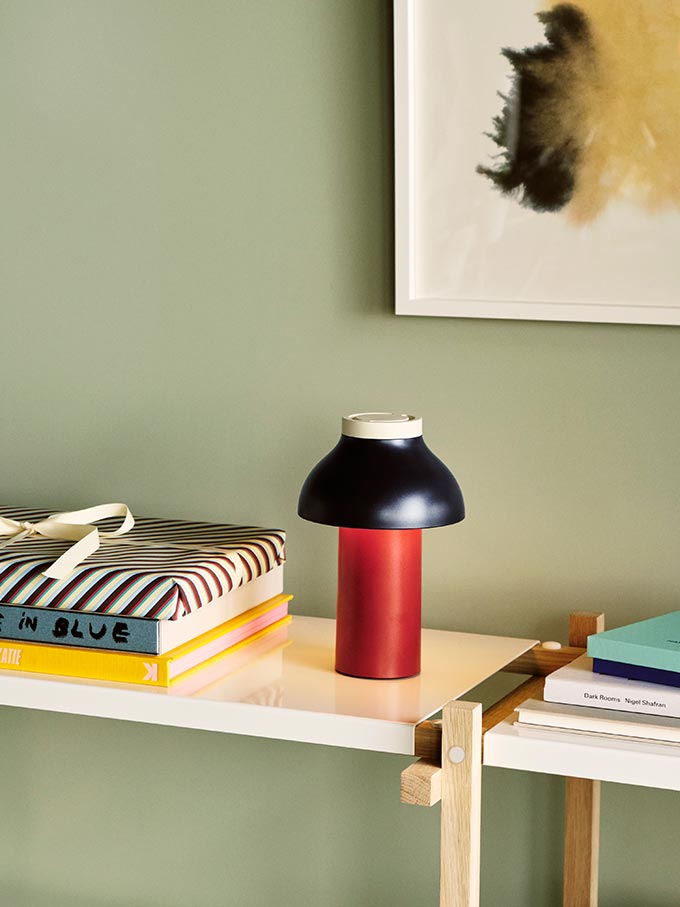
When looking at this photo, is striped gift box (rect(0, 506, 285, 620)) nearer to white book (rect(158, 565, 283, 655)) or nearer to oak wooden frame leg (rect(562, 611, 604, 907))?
white book (rect(158, 565, 283, 655))

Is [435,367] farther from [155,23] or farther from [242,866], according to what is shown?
[242,866]

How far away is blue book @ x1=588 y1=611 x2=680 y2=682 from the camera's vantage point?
986 mm

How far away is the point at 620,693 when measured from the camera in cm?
99

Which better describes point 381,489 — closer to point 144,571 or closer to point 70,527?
point 144,571

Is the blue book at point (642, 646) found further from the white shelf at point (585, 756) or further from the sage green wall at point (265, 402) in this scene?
the sage green wall at point (265, 402)

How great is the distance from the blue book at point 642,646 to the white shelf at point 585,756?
6 cm

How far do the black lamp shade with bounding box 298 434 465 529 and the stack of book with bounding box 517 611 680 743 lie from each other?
0.16 meters

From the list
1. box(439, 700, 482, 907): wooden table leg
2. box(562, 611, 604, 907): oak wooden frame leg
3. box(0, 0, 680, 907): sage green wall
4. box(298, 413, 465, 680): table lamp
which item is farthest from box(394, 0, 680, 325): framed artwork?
box(439, 700, 482, 907): wooden table leg

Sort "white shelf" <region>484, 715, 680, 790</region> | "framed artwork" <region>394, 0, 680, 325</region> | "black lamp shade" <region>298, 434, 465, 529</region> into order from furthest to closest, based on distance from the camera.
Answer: "framed artwork" <region>394, 0, 680, 325</region> → "black lamp shade" <region>298, 434, 465, 529</region> → "white shelf" <region>484, 715, 680, 790</region>

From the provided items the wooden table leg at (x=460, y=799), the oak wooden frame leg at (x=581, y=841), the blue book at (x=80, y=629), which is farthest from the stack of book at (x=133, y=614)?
the oak wooden frame leg at (x=581, y=841)

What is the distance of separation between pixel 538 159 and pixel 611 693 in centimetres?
51

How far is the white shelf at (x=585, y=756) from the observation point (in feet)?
3.07

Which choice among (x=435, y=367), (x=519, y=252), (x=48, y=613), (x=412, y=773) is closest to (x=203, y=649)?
(x=48, y=613)

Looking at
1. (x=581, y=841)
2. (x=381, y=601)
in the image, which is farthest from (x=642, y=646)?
(x=581, y=841)
